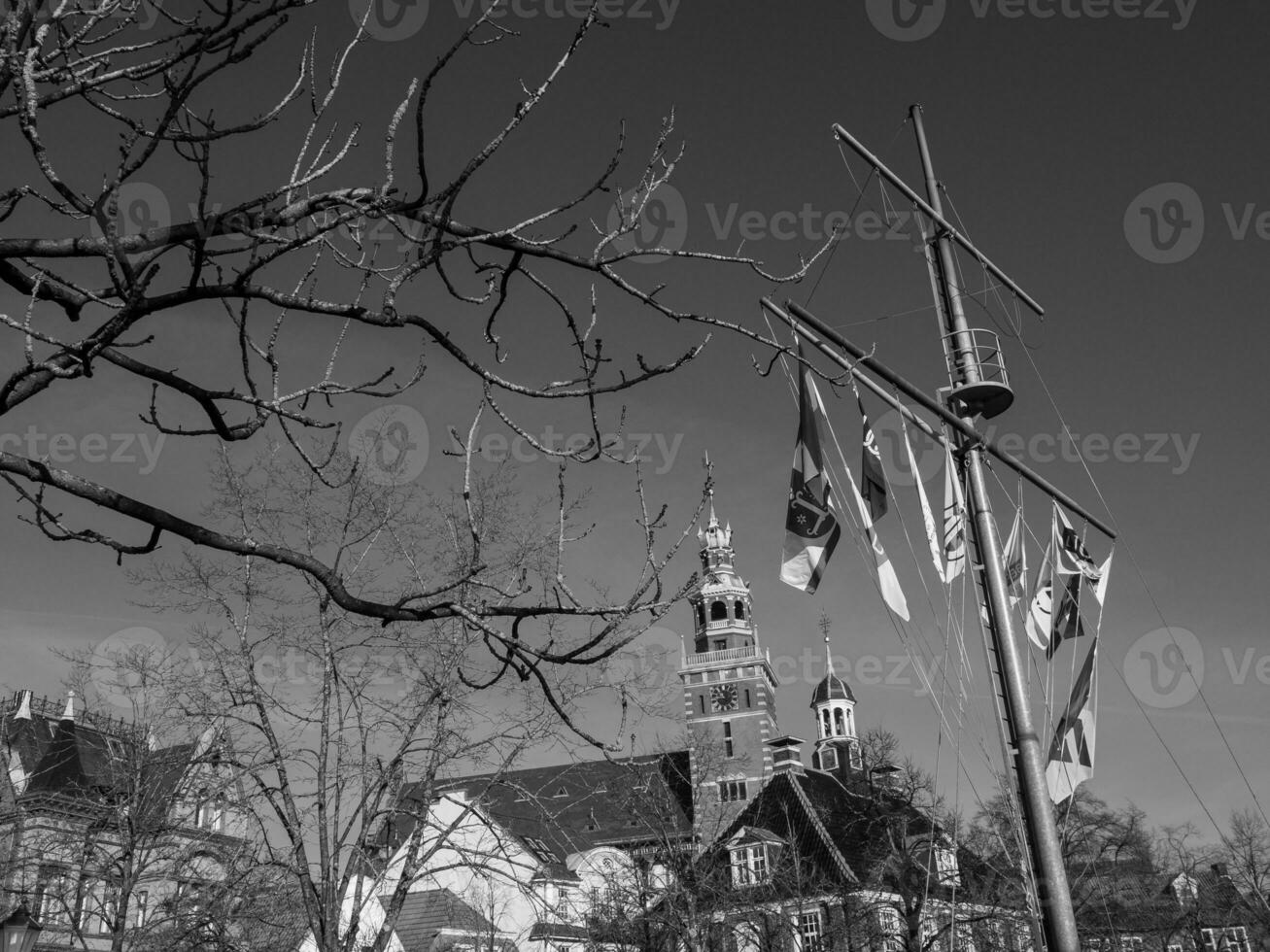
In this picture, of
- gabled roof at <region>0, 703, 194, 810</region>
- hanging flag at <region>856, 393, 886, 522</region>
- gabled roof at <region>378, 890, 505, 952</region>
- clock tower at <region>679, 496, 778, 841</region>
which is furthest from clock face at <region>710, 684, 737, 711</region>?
hanging flag at <region>856, 393, 886, 522</region>

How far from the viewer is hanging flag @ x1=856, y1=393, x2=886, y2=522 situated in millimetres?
12602

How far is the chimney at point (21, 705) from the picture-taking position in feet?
144

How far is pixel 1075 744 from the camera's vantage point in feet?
49.5

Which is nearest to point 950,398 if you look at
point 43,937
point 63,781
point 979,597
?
point 979,597

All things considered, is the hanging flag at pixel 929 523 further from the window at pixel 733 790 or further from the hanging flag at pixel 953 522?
the window at pixel 733 790

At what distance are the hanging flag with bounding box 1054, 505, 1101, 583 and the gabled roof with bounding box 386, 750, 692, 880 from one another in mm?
7464

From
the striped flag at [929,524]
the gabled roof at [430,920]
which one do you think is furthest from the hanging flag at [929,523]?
the gabled roof at [430,920]

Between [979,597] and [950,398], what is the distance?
10.2 ft

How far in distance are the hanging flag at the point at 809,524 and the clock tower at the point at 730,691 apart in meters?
55.0

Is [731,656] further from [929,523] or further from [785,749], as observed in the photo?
[929,523]

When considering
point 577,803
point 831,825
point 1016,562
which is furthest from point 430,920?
point 1016,562

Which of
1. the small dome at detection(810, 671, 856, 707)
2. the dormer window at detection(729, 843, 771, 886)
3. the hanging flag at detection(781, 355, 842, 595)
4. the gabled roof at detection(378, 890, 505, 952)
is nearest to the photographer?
the hanging flag at detection(781, 355, 842, 595)

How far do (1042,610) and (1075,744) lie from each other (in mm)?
2054

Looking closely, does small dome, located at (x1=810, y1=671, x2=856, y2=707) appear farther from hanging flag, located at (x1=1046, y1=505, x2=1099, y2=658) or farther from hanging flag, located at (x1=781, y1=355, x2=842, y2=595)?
hanging flag, located at (x1=781, y1=355, x2=842, y2=595)
